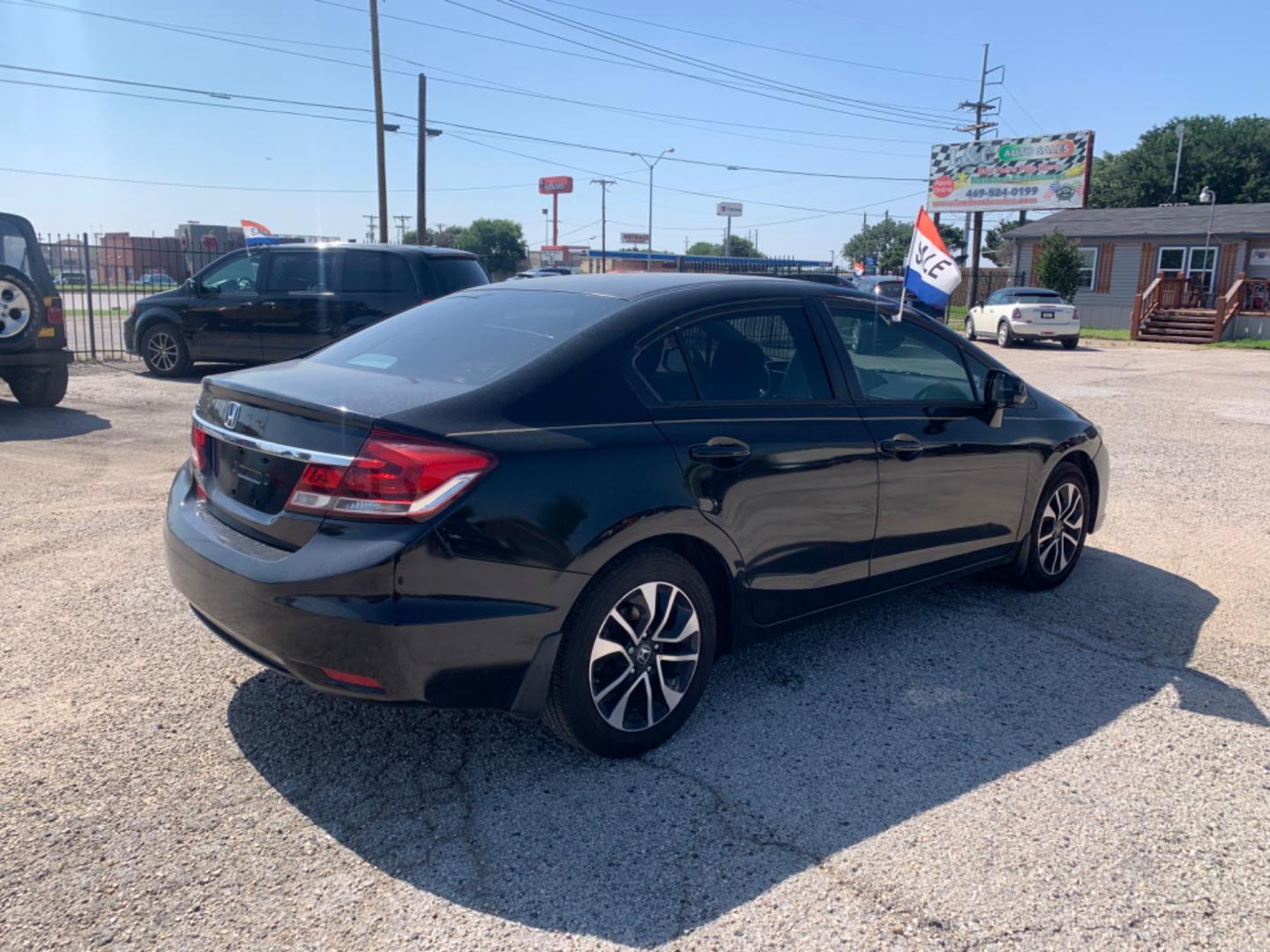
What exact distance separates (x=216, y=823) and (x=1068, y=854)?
8.24ft

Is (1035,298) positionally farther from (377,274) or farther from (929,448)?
(929,448)

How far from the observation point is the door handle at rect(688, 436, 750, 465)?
3514 mm

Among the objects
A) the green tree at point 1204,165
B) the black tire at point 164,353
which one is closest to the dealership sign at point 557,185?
the green tree at point 1204,165

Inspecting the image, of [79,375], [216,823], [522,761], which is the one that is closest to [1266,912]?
[522,761]

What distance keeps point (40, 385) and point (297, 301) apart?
315cm

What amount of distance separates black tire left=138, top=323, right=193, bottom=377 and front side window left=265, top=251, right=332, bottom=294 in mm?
1818

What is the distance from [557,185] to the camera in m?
114

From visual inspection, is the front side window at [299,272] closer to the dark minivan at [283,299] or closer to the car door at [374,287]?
the dark minivan at [283,299]

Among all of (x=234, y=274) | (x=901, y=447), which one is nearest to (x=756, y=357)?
(x=901, y=447)

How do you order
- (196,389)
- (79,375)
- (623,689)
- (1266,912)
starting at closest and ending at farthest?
1. (1266,912)
2. (623,689)
3. (196,389)
4. (79,375)

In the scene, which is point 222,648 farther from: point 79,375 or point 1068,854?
point 79,375

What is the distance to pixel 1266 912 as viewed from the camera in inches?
108

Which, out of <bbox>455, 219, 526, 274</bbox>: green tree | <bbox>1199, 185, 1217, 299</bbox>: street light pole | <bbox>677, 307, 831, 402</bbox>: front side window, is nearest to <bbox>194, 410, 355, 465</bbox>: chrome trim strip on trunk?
<bbox>677, 307, 831, 402</bbox>: front side window

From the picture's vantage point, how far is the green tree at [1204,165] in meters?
58.7
